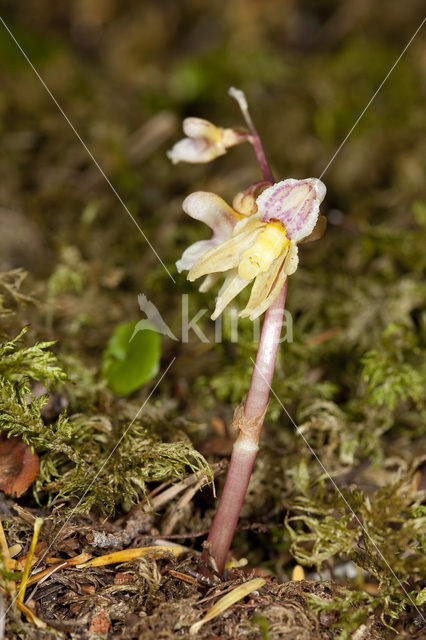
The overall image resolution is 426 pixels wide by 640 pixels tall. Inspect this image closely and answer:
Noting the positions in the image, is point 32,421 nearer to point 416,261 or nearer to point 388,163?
point 416,261

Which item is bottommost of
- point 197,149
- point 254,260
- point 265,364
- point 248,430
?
point 248,430

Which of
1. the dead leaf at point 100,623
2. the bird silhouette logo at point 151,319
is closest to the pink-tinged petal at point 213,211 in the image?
the bird silhouette logo at point 151,319

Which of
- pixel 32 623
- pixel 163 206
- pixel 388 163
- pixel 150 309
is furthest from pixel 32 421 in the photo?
pixel 388 163

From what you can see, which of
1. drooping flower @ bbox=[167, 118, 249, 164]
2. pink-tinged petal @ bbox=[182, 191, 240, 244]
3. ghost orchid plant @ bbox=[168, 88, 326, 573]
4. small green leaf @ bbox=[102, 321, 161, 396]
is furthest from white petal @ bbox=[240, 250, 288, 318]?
small green leaf @ bbox=[102, 321, 161, 396]

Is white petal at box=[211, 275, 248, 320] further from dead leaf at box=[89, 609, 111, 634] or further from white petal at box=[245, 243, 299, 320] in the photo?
dead leaf at box=[89, 609, 111, 634]

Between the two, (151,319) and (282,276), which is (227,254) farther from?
(151,319)

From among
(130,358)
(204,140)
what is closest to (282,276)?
(204,140)
